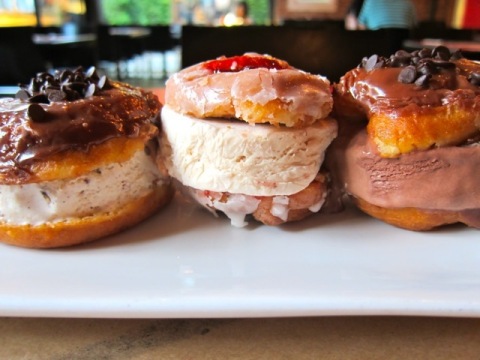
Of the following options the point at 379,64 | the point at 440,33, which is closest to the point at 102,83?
the point at 379,64

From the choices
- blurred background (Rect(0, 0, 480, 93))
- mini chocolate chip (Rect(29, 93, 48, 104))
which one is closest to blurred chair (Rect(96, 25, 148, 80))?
blurred background (Rect(0, 0, 480, 93))

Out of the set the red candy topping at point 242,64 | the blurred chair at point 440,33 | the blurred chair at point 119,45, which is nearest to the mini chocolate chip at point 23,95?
the red candy topping at point 242,64

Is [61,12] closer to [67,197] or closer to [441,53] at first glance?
[67,197]

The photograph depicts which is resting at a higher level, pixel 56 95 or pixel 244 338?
pixel 56 95

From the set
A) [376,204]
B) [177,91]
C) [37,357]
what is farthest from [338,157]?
[37,357]

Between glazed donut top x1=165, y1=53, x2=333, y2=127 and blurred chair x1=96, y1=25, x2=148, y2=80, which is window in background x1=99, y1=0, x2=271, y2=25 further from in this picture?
glazed donut top x1=165, y1=53, x2=333, y2=127

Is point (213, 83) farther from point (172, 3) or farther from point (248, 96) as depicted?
point (172, 3)
